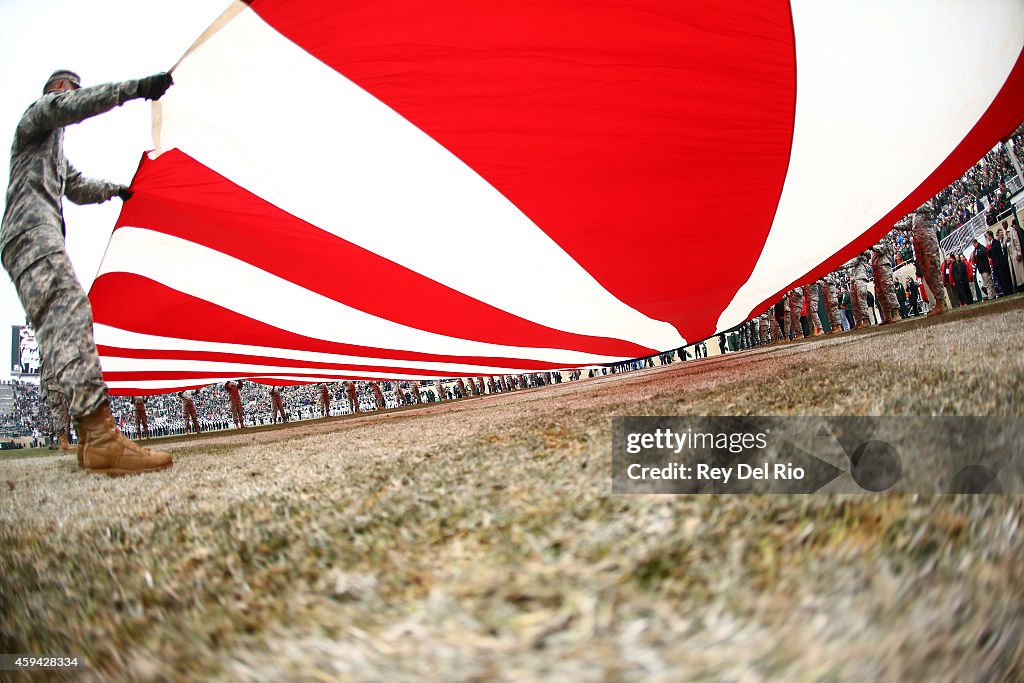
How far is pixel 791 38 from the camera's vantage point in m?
1.20

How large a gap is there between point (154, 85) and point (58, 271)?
0.66 meters

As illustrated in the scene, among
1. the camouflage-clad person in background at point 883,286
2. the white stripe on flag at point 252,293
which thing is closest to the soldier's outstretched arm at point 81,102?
the white stripe on flag at point 252,293

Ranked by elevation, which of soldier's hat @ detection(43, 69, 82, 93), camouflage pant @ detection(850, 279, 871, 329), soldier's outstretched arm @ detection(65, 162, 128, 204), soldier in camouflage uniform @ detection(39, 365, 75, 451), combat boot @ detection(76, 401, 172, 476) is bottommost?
combat boot @ detection(76, 401, 172, 476)

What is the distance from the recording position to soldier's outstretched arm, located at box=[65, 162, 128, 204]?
167 cm

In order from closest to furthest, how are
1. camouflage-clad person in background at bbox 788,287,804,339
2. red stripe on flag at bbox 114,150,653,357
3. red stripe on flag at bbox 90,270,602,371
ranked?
red stripe on flag at bbox 114,150,653,357
red stripe on flag at bbox 90,270,602,371
camouflage-clad person in background at bbox 788,287,804,339

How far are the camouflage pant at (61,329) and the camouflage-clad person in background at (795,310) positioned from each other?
33.7 ft

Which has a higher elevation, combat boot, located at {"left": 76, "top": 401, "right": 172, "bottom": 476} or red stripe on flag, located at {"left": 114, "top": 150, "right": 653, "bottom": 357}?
red stripe on flag, located at {"left": 114, "top": 150, "right": 653, "bottom": 357}

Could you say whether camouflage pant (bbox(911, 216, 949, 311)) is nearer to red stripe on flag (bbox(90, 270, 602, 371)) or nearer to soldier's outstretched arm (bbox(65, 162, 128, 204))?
red stripe on flag (bbox(90, 270, 602, 371))

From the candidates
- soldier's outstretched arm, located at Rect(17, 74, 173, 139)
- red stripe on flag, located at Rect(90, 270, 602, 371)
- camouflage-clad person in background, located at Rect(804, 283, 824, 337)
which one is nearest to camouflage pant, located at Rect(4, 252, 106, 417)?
soldier's outstretched arm, located at Rect(17, 74, 173, 139)

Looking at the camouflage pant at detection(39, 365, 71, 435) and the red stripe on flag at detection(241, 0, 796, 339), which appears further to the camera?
the camouflage pant at detection(39, 365, 71, 435)

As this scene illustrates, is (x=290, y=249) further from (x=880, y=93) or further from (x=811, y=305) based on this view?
(x=811, y=305)

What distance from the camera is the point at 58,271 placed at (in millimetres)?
1354

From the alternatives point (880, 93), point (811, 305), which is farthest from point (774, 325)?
point (880, 93)

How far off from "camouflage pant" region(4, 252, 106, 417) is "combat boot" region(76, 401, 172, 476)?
1.5 inches
